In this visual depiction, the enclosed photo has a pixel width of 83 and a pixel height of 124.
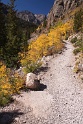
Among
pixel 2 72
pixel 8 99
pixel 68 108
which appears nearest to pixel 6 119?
pixel 8 99

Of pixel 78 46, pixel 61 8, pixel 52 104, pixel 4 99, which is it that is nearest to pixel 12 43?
pixel 78 46

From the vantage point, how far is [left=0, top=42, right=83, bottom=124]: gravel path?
34.6ft

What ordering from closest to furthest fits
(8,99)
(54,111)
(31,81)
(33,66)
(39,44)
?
(54,111) < (8,99) < (31,81) < (33,66) < (39,44)

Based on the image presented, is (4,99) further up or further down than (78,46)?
further down

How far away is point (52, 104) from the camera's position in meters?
12.1

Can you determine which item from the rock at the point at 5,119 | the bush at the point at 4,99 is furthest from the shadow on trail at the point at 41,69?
the rock at the point at 5,119

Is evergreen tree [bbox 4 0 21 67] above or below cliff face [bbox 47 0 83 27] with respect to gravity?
below

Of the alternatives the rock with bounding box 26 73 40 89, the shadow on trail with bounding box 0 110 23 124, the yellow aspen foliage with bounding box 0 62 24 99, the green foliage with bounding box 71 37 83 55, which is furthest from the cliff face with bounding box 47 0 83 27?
the shadow on trail with bounding box 0 110 23 124

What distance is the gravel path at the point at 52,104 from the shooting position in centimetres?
1055

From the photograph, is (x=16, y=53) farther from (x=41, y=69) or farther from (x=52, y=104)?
(x=52, y=104)

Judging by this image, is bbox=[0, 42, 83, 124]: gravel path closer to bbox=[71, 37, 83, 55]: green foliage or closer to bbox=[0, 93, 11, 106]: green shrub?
bbox=[0, 93, 11, 106]: green shrub

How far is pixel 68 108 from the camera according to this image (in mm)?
11680

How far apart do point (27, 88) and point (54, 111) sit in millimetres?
3566

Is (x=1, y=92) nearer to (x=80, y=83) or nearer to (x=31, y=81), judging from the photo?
(x=31, y=81)
